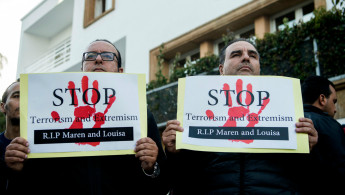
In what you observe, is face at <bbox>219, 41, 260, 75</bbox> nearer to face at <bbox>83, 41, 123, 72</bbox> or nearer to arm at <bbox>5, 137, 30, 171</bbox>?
face at <bbox>83, 41, 123, 72</bbox>

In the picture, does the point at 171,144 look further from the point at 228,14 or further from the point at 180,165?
the point at 228,14

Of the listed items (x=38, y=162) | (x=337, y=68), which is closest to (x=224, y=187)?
(x=38, y=162)

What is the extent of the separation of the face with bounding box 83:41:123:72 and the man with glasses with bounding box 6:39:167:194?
624 mm

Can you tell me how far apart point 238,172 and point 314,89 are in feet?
4.87

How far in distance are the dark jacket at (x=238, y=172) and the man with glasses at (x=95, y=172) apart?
16cm

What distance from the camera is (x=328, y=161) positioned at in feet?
7.93

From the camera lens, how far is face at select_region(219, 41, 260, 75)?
8.54ft

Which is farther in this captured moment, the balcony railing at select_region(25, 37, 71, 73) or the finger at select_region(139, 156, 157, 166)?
the balcony railing at select_region(25, 37, 71, 73)

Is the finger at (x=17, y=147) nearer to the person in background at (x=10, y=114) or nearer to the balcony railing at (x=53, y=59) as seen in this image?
the person in background at (x=10, y=114)

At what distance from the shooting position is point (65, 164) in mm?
2131

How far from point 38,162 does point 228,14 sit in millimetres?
6798

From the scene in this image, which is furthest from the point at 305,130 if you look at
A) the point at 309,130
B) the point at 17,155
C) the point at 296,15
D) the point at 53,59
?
the point at 53,59

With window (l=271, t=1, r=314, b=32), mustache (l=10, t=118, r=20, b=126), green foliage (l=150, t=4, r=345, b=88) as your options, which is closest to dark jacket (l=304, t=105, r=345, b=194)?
mustache (l=10, t=118, r=20, b=126)

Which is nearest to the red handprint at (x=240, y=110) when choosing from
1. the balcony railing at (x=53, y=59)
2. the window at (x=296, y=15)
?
the window at (x=296, y=15)
